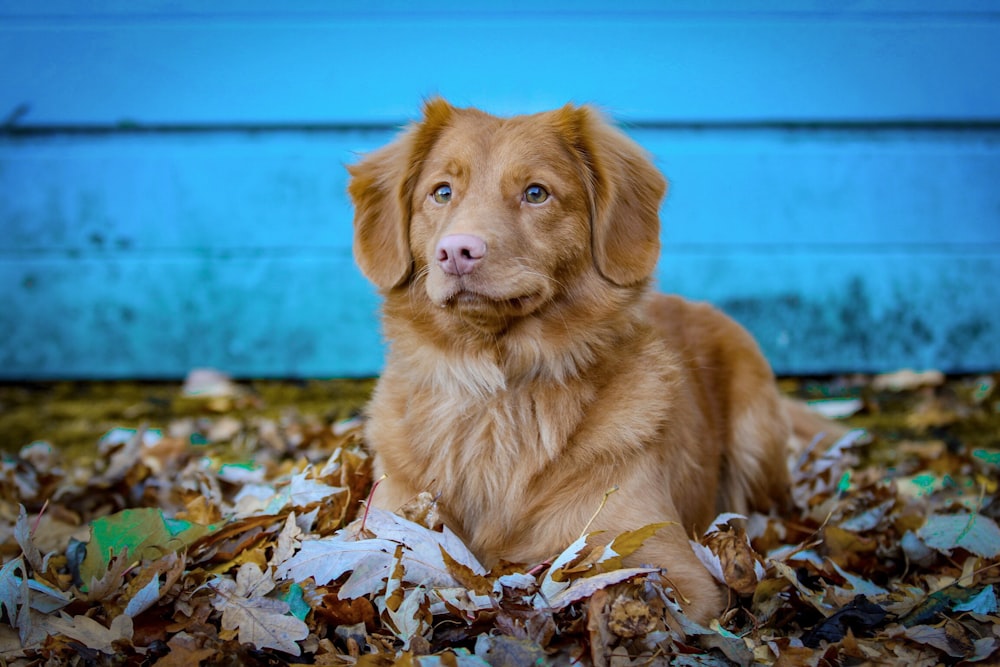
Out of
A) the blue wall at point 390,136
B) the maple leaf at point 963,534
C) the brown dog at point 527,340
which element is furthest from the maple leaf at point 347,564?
the blue wall at point 390,136

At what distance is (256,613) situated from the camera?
2.01 metres

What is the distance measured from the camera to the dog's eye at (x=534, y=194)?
231 centimetres

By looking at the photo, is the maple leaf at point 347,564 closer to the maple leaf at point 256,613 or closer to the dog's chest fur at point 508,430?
the maple leaf at point 256,613

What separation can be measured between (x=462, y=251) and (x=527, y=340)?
37 cm

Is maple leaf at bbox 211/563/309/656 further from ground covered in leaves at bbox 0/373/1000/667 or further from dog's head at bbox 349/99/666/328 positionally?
dog's head at bbox 349/99/666/328

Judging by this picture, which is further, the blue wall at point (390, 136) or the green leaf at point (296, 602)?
the blue wall at point (390, 136)

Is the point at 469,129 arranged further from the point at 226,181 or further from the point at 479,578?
the point at 226,181

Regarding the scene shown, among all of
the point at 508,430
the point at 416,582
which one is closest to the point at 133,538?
the point at 416,582

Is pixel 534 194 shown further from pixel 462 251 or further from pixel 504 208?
pixel 462 251

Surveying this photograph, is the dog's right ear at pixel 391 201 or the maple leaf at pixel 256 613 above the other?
the dog's right ear at pixel 391 201

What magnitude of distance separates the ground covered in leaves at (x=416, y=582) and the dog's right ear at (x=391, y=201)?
64cm

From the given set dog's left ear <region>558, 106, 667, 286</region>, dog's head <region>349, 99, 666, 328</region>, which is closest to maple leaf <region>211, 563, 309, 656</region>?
dog's head <region>349, 99, 666, 328</region>

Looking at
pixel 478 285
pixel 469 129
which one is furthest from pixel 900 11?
pixel 478 285

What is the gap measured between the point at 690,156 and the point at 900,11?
1317 millimetres
